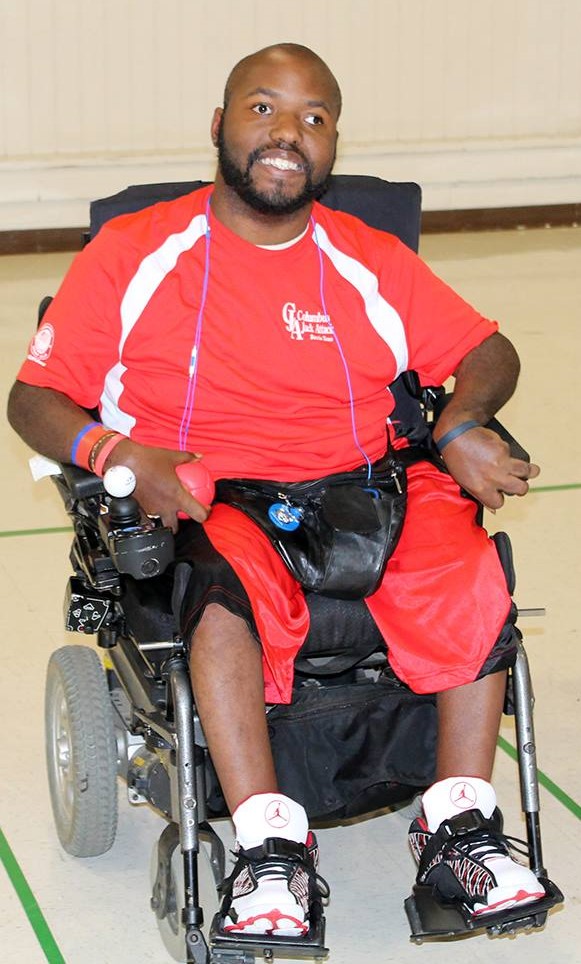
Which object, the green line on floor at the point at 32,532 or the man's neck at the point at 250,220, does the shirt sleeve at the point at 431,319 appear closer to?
the man's neck at the point at 250,220

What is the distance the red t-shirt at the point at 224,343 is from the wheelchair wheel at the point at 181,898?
1.97 ft

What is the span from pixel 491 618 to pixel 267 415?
19.8 inches

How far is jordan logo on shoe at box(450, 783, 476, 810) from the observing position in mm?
2154

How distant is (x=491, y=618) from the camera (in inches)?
86.5

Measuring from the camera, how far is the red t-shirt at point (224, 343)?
239cm

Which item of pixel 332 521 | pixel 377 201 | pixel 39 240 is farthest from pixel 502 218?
pixel 332 521

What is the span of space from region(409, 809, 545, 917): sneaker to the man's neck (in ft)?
3.15

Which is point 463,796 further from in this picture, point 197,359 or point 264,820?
point 197,359

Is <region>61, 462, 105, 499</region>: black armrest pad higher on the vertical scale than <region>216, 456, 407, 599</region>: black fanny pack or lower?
higher

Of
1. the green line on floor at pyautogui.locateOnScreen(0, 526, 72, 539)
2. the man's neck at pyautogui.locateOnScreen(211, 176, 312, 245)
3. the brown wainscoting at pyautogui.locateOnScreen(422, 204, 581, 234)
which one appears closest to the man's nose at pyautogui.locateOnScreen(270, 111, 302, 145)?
the man's neck at pyautogui.locateOnScreen(211, 176, 312, 245)

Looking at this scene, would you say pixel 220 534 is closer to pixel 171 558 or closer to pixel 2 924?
pixel 171 558

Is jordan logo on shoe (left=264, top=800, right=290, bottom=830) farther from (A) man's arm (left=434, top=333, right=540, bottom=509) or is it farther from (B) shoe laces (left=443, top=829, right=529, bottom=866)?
(A) man's arm (left=434, top=333, right=540, bottom=509)

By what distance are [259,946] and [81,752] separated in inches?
21.8

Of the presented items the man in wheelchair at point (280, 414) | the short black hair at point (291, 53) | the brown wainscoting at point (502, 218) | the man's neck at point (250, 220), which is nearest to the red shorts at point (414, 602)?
the man in wheelchair at point (280, 414)
